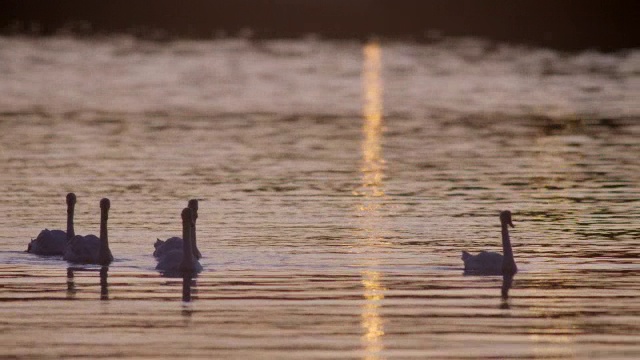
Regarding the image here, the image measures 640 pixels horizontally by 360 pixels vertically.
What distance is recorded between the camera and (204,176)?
125 feet

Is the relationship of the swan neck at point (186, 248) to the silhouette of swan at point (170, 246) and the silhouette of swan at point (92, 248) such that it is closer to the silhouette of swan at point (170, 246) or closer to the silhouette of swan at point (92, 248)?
A: the silhouette of swan at point (170, 246)

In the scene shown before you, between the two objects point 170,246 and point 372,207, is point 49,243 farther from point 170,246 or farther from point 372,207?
point 372,207

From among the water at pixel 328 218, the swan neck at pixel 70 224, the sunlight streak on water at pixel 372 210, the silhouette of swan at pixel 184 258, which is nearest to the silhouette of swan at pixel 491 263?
the water at pixel 328 218

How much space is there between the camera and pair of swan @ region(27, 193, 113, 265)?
86.2ft

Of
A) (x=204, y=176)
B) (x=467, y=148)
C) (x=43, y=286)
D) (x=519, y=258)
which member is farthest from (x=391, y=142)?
(x=43, y=286)

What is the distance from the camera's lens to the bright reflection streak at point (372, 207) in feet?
66.0

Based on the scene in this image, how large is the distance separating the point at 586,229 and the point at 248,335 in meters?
11.0

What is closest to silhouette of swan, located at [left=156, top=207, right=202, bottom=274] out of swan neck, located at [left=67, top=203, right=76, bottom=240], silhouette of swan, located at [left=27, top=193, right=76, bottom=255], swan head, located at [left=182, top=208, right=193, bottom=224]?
swan head, located at [left=182, top=208, right=193, bottom=224]

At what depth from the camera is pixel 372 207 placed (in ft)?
108

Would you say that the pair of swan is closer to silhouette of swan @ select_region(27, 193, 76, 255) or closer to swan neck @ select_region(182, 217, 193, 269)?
silhouette of swan @ select_region(27, 193, 76, 255)

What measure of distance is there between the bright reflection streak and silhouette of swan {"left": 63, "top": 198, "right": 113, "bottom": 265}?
362 cm

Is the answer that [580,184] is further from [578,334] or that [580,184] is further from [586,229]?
[578,334]

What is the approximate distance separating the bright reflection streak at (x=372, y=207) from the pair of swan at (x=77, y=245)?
3648 mm

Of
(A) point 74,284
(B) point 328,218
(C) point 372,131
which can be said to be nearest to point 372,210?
(B) point 328,218
